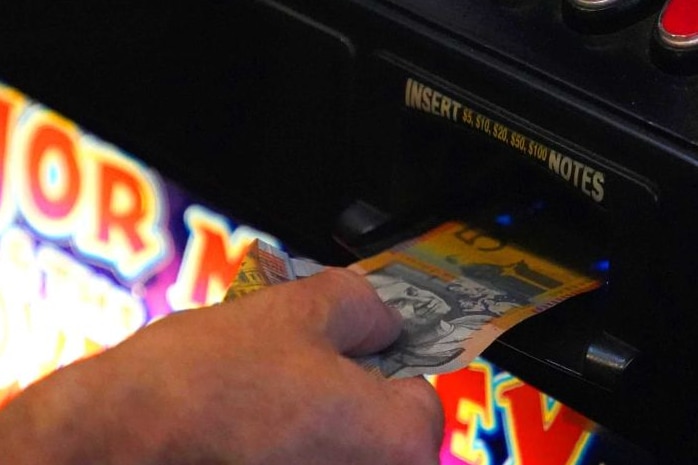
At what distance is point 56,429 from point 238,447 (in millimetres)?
83

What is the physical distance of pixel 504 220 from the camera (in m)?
0.74

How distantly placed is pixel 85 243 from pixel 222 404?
1.65 feet

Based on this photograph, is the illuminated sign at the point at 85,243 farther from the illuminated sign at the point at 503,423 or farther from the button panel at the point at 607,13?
the button panel at the point at 607,13

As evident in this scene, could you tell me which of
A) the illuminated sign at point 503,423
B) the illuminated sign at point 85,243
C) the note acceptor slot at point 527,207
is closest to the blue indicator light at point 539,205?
the note acceptor slot at point 527,207

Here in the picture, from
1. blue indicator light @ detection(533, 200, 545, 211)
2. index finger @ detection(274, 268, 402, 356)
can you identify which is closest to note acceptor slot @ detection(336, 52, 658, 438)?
blue indicator light @ detection(533, 200, 545, 211)

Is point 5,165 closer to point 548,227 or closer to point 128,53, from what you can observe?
point 128,53

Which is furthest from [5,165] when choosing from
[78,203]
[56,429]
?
[56,429]

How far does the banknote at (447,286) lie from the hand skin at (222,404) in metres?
0.07

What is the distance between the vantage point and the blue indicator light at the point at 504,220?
741 millimetres

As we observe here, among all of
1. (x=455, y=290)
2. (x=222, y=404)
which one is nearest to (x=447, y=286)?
(x=455, y=290)

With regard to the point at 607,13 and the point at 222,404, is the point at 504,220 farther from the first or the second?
the point at 222,404

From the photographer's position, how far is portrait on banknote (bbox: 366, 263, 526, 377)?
646mm

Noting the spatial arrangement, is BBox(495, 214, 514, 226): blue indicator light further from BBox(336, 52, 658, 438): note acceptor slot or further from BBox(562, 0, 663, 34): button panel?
BBox(562, 0, 663, 34): button panel

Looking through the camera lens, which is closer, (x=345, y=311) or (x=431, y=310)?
(x=345, y=311)
